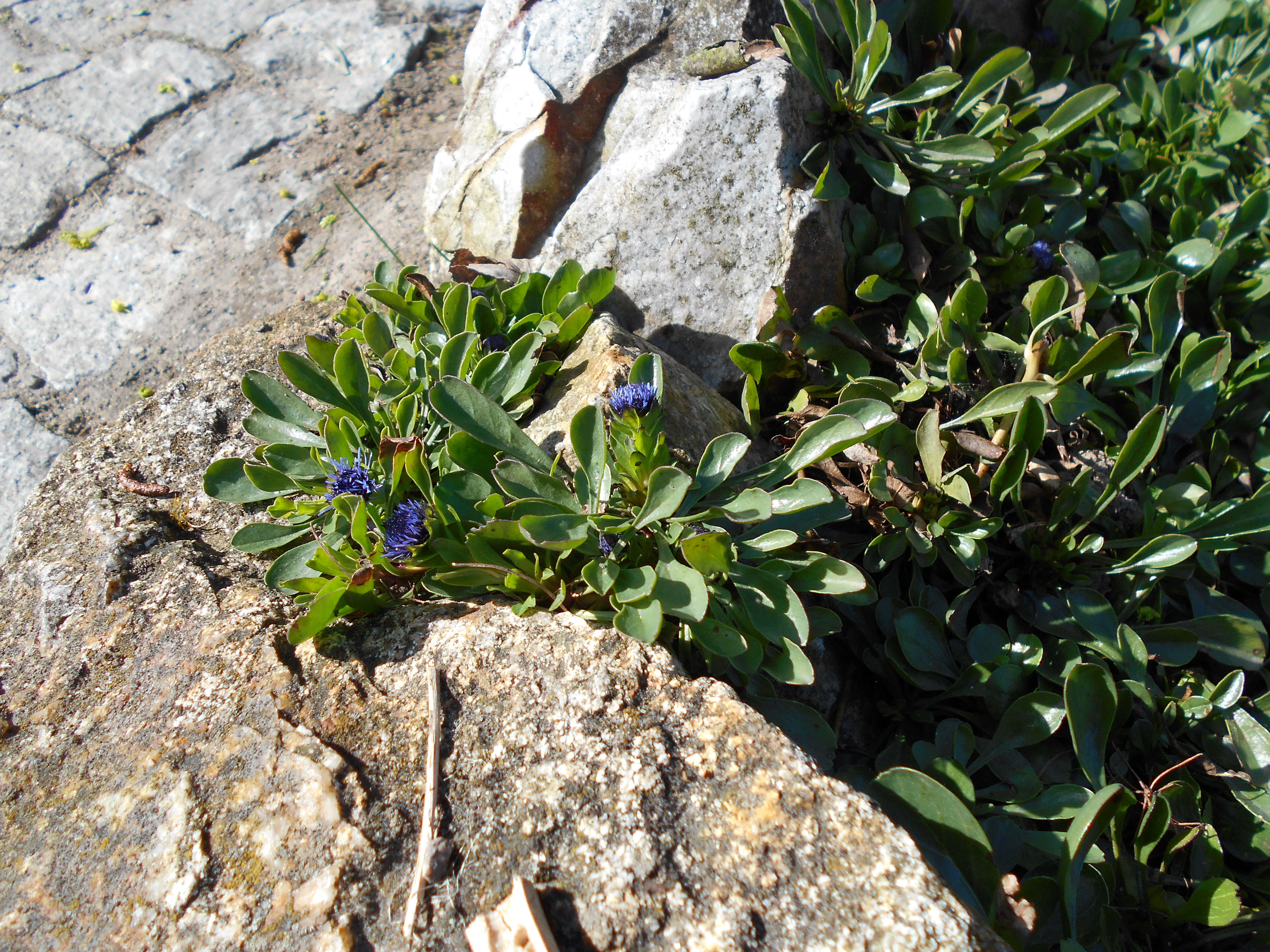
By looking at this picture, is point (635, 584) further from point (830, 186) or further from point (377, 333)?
point (830, 186)

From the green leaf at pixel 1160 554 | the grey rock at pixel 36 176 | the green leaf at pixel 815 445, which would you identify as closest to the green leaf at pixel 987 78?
the green leaf at pixel 815 445

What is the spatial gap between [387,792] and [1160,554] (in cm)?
213

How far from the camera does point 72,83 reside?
12.3 feet

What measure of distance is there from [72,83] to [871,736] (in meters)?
4.62

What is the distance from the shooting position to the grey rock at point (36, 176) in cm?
337

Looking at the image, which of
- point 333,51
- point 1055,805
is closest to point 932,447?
point 1055,805

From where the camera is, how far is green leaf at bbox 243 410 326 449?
2.11 meters

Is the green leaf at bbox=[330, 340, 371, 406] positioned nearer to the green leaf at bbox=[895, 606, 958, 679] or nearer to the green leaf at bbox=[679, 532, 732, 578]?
the green leaf at bbox=[679, 532, 732, 578]

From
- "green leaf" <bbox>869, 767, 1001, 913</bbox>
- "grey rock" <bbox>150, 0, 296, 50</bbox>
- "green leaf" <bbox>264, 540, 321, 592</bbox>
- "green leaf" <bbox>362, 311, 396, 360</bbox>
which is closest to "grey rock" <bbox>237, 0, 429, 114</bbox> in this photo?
"grey rock" <bbox>150, 0, 296, 50</bbox>

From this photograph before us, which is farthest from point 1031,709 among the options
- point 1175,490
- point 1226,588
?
point 1226,588

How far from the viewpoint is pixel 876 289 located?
8.27 feet

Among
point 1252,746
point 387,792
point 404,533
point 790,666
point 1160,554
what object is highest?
point 404,533

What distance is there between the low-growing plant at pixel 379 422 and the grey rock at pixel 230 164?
1258mm

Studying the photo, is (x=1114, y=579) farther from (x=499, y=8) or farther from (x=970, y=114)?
(x=499, y=8)
